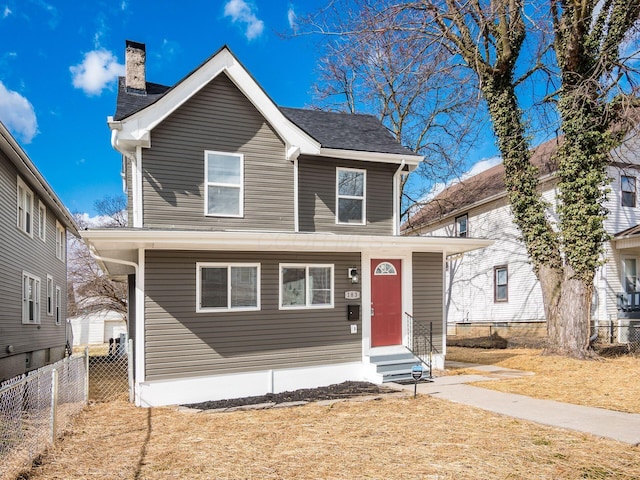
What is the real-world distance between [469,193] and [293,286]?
56.0 feet

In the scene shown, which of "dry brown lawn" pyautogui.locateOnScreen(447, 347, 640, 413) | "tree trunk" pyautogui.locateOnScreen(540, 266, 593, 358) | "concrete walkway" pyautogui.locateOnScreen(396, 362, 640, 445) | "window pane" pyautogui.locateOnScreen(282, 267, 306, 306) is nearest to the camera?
"concrete walkway" pyautogui.locateOnScreen(396, 362, 640, 445)

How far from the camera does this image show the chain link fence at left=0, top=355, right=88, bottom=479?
4.99m

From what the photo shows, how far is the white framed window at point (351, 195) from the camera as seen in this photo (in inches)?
439

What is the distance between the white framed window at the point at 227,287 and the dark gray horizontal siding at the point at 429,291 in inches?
156

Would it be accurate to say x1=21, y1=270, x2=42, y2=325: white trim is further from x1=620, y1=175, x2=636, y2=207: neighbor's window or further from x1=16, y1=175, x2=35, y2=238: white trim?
x1=620, y1=175, x2=636, y2=207: neighbor's window

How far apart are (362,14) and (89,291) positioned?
85.0 ft

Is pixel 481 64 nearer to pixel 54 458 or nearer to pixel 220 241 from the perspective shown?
pixel 220 241

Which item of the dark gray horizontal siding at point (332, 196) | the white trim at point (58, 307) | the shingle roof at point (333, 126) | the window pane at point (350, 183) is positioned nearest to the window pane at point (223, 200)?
the dark gray horizontal siding at point (332, 196)

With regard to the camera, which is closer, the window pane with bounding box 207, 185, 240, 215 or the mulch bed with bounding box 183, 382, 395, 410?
the mulch bed with bounding box 183, 382, 395, 410

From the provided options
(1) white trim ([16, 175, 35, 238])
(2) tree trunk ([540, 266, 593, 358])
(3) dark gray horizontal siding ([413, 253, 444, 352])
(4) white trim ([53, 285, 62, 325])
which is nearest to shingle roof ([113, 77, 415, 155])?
(3) dark gray horizontal siding ([413, 253, 444, 352])

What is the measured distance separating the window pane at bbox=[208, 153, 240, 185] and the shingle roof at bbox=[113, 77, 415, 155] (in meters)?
1.63

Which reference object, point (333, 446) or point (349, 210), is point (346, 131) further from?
point (333, 446)

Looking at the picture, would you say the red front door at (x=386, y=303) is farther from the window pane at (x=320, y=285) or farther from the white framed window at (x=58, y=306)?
the white framed window at (x=58, y=306)

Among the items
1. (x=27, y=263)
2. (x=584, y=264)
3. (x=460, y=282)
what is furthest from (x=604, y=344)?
(x=27, y=263)
